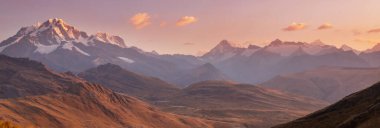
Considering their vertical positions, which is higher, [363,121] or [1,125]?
[363,121]

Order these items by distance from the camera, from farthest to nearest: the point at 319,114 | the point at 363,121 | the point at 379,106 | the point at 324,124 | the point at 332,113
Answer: the point at 319,114 → the point at 332,113 → the point at 324,124 → the point at 379,106 → the point at 363,121

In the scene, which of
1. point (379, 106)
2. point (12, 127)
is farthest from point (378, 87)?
point (12, 127)

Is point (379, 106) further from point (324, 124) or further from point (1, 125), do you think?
point (1, 125)

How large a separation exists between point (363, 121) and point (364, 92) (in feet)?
141

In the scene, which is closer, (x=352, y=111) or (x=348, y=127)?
(x=348, y=127)

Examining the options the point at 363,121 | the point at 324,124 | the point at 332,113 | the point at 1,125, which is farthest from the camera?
the point at 332,113

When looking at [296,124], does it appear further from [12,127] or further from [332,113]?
[12,127]

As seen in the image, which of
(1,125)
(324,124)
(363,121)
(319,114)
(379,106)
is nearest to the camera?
(1,125)

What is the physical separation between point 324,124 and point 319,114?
17794mm

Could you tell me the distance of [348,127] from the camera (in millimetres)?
73312

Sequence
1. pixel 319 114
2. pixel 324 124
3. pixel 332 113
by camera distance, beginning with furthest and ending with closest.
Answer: pixel 319 114, pixel 332 113, pixel 324 124

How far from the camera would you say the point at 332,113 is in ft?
349

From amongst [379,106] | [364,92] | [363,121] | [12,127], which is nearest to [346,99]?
→ [364,92]

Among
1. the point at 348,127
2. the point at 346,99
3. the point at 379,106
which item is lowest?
the point at 348,127
